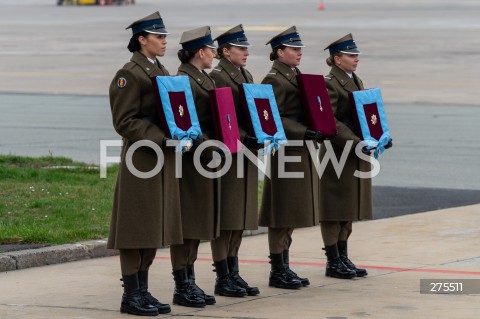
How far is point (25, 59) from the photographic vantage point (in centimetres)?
3816

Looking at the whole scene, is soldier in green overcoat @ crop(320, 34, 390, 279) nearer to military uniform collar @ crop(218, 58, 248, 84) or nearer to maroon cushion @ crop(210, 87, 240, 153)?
military uniform collar @ crop(218, 58, 248, 84)

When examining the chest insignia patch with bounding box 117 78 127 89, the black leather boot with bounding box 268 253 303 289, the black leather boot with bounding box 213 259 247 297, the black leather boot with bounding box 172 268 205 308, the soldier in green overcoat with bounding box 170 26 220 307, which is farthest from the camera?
the black leather boot with bounding box 268 253 303 289

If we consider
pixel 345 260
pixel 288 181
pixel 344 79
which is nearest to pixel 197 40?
pixel 288 181

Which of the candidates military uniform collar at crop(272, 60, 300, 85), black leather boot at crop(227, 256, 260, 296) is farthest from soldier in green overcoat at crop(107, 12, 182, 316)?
military uniform collar at crop(272, 60, 300, 85)

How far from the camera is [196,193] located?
8.75m

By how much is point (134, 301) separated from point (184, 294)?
1.44ft

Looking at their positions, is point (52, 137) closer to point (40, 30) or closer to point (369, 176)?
point (369, 176)

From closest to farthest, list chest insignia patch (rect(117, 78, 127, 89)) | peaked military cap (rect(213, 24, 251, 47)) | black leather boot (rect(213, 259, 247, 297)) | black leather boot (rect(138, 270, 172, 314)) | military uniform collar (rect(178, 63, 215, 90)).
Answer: chest insignia patch (rect(117, 78, 127, 89)) → black leather boot (rect(138, 270, 172, 314)) → military uniform collar (rect(178, 63, 215, 90)) → black leather boot (rect(213, 259, 247, 297)) → peaked military cap (rect(213, 24, 251, 47))

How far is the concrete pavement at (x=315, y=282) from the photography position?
838cm

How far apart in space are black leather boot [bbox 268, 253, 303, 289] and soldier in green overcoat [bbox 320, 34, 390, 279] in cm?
55

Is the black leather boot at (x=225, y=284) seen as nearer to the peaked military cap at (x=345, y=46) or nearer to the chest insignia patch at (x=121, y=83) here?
the chest insignia patch at (x=121, y=83)

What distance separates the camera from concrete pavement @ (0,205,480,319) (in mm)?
8375

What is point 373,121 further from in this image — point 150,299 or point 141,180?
point 150,299

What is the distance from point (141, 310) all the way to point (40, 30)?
156 ft
